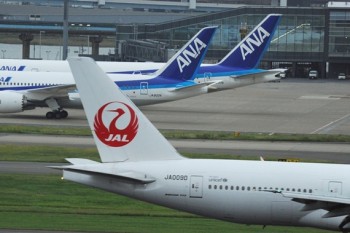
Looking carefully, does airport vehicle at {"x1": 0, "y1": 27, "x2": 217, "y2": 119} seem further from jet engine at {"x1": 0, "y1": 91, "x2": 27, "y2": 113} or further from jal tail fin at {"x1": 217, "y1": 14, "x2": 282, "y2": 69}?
jal tail fin at {"x1": 217, "y1": 14, "x2": 282, "y2": 69}

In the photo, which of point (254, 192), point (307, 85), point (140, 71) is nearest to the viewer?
point (254, 192)

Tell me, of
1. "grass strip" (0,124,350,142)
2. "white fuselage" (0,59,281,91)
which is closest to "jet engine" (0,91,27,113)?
"grass strip" (0,124,350,142)

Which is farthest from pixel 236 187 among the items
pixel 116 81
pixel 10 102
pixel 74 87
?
pixel 116 81

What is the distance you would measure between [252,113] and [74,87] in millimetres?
17843

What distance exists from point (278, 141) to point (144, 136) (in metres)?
32.7

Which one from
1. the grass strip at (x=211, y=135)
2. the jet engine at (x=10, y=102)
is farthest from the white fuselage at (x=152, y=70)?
the grass strip at (x=211, y=135)

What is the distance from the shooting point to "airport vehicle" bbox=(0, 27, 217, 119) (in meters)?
75.8

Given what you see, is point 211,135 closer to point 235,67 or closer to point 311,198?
point 235,67

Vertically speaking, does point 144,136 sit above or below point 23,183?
above

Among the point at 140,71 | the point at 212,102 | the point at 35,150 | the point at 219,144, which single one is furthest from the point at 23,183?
the point at 212,102

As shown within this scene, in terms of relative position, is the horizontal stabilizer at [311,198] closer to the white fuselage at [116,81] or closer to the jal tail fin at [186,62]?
the white fuselage at [116,81]

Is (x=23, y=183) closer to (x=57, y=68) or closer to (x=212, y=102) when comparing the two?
(x=57, y=68)

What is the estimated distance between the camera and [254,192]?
31641 mm

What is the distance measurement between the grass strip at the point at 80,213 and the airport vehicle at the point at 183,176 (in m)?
2.14
